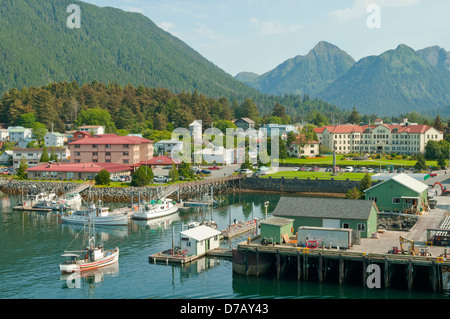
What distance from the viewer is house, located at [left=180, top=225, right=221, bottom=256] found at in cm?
4400

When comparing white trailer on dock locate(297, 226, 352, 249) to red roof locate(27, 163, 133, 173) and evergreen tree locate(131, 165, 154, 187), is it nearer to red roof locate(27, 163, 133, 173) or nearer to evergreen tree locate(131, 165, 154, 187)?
evergreen tree locate(131, 165, 154, 187)

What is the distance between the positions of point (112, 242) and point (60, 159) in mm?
59555

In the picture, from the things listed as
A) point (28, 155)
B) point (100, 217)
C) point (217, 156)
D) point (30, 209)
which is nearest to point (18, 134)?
point (28, 155)

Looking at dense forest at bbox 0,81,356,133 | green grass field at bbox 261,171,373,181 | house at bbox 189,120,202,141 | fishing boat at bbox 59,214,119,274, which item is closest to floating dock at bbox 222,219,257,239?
fishing boat at bbox 59,214,119,274

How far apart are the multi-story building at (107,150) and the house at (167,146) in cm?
1482

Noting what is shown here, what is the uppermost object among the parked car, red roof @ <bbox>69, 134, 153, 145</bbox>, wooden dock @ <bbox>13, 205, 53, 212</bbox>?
red roof @ <bbox>69, 134, 153, 145</bbox>

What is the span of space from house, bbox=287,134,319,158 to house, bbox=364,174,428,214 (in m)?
61.5

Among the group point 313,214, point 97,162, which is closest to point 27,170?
point 97,162

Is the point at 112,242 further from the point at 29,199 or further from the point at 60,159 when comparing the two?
the point at 60,159

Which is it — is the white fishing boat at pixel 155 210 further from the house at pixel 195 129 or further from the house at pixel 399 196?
the house at pixel 195 129

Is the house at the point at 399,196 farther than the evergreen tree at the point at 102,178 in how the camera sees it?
No

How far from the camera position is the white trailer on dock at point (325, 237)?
3909cm

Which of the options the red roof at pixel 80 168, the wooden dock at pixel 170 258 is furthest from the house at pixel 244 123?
the wooden dock at pixel 170 258

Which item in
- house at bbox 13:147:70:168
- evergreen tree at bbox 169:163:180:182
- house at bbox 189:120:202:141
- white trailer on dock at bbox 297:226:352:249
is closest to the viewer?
white trailer on dock at bbox 297:226:352:249
